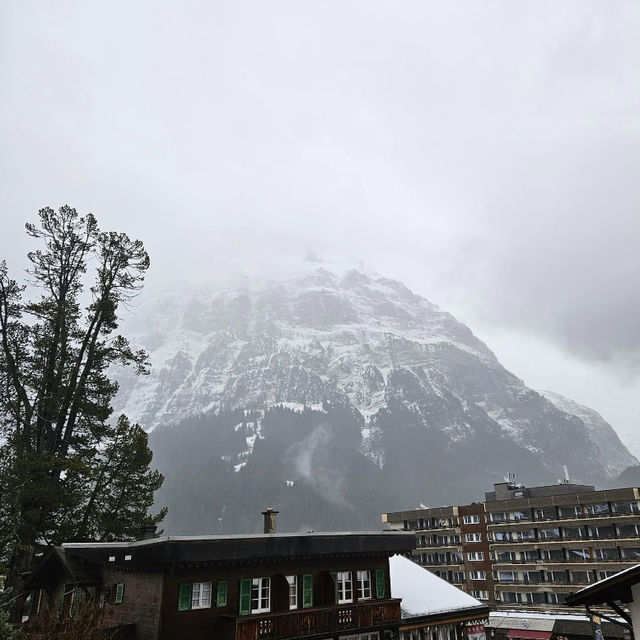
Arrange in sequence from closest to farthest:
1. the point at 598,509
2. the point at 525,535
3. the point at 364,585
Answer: the point at 364,585 < the point at 598,509 < the point at 525,535

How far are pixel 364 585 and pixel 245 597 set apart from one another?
8248mm

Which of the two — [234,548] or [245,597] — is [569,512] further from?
[234,548]

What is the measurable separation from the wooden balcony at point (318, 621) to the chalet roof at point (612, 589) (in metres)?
15.3

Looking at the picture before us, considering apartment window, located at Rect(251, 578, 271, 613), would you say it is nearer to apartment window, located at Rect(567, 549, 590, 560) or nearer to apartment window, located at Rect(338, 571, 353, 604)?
apartment window, located at Rect(338, 571, 353, 604)

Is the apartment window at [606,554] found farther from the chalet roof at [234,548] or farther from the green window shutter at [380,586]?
the green window shutter at [380,586]

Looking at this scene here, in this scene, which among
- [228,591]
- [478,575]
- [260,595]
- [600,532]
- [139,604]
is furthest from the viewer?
[478,575]

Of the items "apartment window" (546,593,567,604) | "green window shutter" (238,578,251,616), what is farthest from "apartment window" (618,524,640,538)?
"green window shutter" (238,578,251,616)

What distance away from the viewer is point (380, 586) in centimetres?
3095

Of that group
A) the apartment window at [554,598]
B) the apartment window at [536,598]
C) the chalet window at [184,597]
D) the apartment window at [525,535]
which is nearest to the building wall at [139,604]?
the chalet window at [184,597]

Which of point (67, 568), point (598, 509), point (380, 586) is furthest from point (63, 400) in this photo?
point (598, 509)

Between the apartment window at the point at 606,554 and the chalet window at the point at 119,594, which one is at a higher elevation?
the apartment window at the point at 606,554

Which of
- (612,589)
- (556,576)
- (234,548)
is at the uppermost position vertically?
(556,576)

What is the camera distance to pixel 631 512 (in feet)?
213

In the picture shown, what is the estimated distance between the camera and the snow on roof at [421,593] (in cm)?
3297
